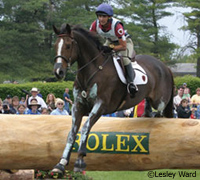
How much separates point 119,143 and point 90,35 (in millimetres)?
1689

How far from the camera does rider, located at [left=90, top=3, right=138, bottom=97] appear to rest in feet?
20.3

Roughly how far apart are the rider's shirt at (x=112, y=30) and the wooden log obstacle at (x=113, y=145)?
4.48 ft

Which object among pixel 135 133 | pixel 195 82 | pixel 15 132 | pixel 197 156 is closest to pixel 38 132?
pixel 15 132

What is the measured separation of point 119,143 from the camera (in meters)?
6.50

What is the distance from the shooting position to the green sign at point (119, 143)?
6.47 m

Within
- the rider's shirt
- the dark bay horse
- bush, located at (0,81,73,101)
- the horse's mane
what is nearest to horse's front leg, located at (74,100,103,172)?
the dark bay horse

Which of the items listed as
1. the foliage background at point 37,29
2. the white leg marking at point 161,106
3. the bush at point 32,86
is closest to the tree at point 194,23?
the foliage background at point 37,29

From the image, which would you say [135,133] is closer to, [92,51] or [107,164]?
[107,164]

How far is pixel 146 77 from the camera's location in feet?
23.1

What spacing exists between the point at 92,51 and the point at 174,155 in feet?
6.47

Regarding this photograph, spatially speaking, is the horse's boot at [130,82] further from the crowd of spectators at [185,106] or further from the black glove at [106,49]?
the crowd of spectators at [185,106]

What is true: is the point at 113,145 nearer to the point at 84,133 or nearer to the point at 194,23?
the point at 84,133

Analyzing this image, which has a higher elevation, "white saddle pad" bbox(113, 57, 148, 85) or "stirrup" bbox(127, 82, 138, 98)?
"white saddle pad" bbox(113, 57, 148, 85)

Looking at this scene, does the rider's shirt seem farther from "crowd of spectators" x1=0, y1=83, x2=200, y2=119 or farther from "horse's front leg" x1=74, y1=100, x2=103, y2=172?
"crowd of spectators" x1=0, y1=83, x2=200, y2=119
